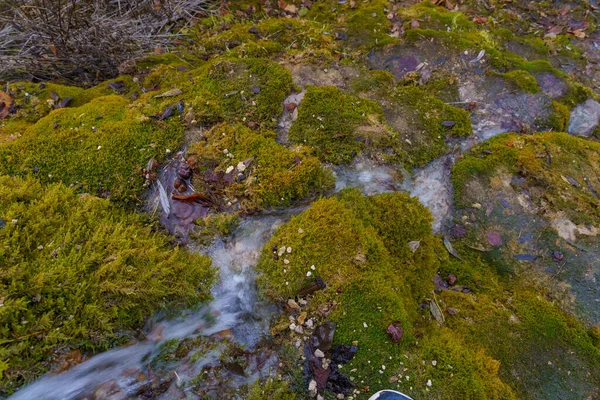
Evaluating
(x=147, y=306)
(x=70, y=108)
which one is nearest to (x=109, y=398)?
(x=147, y=306)

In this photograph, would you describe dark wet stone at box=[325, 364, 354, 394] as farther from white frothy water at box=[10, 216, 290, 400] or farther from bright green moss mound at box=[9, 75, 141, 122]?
bright green moss mound at box=[9, 75, 141, 122]

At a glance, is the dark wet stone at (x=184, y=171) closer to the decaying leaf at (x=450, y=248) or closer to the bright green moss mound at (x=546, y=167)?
the decaying leaf at (x=450, y=248)

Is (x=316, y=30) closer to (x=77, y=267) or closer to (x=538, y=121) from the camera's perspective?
(x=538, y=121)

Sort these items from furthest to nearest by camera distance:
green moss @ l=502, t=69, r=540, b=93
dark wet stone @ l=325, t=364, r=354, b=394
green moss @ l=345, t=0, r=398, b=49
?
1. green moss @ l=345, t=0, r=398, b=49
2. green moss @ l=502, t=69, r=540, b=93
3. dark wet stone @ l=325, t=364, r=354, b=394

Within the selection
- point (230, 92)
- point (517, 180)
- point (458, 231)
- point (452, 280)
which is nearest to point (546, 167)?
point (517, 180)

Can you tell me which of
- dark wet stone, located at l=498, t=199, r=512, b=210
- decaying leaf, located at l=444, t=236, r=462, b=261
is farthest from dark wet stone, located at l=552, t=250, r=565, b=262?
decaying leaf, located at l=444, t=236, r=462, b=261

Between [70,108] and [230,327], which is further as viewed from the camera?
[70,108]

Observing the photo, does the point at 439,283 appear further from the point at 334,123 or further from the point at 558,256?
the point at 334,123
